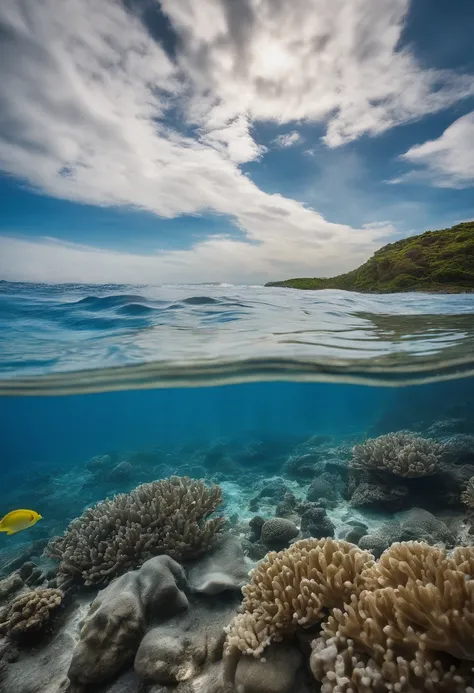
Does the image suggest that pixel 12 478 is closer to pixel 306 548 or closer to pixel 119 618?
pixel 119 618

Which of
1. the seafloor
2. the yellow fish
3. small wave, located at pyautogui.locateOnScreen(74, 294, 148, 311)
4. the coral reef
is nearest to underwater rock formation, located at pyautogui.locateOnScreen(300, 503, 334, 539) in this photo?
the seafloor

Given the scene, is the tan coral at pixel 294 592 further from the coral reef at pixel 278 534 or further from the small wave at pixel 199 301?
the small wave at pixel 199 301

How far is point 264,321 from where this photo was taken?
12.7 m

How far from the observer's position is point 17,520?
529 cm

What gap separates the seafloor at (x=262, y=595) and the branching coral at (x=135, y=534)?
0.03 meters

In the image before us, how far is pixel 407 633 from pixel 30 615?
17.2ft

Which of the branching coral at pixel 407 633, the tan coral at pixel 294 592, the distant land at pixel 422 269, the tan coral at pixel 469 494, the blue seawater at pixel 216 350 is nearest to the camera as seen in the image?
the branching coral at pixel 407 633

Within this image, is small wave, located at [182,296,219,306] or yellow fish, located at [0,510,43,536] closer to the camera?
yellow fish, located at [0,510,43,536]

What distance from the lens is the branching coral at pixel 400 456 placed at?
316 inches

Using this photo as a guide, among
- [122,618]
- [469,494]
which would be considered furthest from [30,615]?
[469,494]

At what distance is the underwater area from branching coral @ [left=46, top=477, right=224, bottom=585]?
0.04 metres

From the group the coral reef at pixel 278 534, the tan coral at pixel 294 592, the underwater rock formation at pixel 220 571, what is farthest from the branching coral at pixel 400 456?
the tan coral at pixel 294 592

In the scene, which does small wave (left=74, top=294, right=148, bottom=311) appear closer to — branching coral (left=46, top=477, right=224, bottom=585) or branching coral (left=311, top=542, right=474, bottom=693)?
branching coral (left=46, top=477, right=224, bottom=585)

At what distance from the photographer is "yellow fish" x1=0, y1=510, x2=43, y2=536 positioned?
518cm
